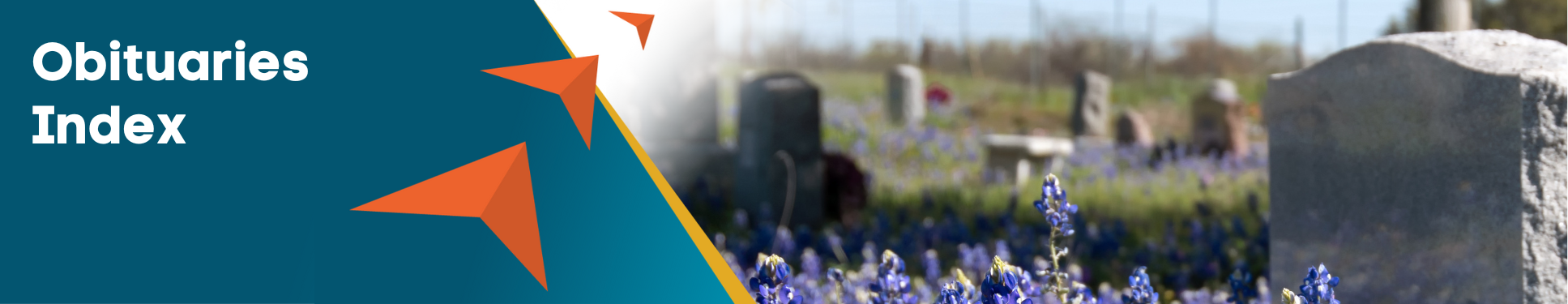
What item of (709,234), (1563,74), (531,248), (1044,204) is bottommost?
(709,234)

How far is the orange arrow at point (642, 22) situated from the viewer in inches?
286

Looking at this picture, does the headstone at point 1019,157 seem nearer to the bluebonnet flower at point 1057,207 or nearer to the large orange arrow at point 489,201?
the large orange arrow at point 489,201

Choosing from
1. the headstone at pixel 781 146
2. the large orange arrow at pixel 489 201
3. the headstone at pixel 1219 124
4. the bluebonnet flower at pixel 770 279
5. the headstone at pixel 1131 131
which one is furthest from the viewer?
the headstone at pixel 1131 131

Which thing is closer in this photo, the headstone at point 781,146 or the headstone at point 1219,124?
the headstone at point 781,146

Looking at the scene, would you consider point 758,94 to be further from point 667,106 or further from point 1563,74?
point 1563,74

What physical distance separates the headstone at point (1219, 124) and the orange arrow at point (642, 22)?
5.35 meters

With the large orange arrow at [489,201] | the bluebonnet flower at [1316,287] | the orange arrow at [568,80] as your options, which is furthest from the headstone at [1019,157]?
the bluebonnet flower at [1316,287]

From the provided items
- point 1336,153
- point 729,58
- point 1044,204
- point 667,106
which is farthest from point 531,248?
point 729,58

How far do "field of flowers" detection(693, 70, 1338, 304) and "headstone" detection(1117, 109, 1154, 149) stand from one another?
21.2 inches

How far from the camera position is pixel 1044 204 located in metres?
2.13

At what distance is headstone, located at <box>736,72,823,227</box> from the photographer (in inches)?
229

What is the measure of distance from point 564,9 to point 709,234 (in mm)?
1568

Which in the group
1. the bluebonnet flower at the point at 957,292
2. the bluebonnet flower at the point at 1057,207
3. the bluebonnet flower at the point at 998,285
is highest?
the bluebonnet flower at the point at 1057,207

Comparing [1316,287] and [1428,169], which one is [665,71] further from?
[1316,287]
